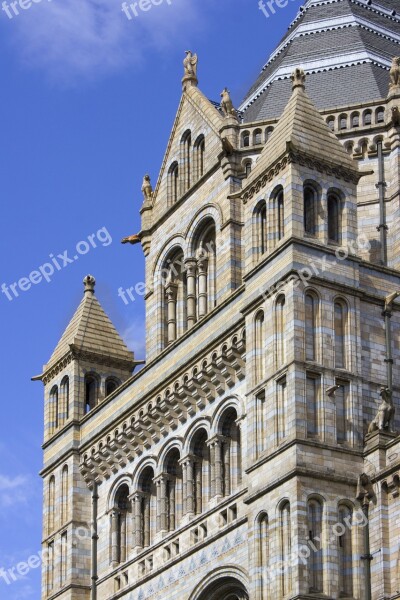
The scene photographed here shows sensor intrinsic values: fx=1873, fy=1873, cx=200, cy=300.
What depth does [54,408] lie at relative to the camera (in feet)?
224

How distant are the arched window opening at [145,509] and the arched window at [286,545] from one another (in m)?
9.99

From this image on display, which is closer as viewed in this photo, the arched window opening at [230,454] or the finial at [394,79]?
the arched window opening at [230,454]

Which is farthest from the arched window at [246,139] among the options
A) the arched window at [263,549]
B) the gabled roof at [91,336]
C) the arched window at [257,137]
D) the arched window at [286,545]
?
the arched window at [286,545]

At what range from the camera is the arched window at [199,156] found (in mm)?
65312

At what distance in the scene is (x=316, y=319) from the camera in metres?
53.0

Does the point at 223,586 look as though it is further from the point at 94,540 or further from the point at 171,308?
the point at 171,308

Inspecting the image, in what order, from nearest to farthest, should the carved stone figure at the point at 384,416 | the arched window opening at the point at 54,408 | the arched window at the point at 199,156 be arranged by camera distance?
1. the carved stone figure at the point at 384,416
2. the arched window at the point at 199,156
3. the arched window opening at the point at 54,408

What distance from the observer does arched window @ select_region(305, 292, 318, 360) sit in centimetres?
5266

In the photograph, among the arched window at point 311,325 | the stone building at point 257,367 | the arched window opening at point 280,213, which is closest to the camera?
the stone building at point 257,367

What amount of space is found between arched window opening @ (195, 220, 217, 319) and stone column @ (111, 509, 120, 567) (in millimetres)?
7217

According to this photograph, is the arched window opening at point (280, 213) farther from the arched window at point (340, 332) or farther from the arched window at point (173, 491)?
the arched window at point (173, 491)

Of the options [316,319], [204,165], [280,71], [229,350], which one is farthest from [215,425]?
[280,71]

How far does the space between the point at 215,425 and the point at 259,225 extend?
6.28m

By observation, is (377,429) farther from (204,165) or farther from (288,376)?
(204,165)
